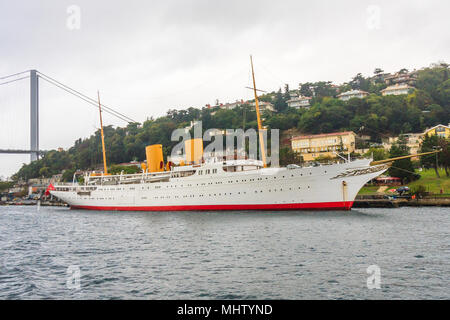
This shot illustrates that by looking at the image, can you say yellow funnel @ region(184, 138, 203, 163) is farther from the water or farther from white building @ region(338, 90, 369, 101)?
white building @ region(338, 90, 369, 101)

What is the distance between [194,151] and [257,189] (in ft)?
30.6

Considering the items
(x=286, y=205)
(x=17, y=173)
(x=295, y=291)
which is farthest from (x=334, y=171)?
(x=17, y=173)

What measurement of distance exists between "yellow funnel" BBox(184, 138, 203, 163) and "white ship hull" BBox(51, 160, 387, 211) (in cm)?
162

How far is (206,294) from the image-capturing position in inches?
384

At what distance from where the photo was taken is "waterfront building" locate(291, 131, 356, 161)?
63.4 metres

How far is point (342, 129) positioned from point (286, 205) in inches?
2007

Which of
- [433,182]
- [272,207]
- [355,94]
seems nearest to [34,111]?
[272,207]

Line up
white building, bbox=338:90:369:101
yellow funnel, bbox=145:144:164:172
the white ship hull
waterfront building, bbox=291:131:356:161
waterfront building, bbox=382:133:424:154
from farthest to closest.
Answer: white building, bbox=338:90:369:101 → waterfront building, bbox=291:131:356:161 → waterfront building, bbox=382:133:424:154 → yellow funnel, bbox=145:144:164:172 → the white ship hull

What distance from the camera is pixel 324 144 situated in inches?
2635

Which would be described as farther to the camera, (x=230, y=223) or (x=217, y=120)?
(x=217, y=120)

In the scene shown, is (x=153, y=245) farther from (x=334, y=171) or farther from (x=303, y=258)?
(x=334, y=171)

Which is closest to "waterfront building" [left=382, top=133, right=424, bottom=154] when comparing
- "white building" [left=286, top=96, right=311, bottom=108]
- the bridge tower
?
"white building" [left=286, top=96, right=311, bottom=108]

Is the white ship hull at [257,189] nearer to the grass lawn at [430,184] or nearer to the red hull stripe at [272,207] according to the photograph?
the red hull stripe at [272,207]

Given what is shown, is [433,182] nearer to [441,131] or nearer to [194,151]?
[441,131]
